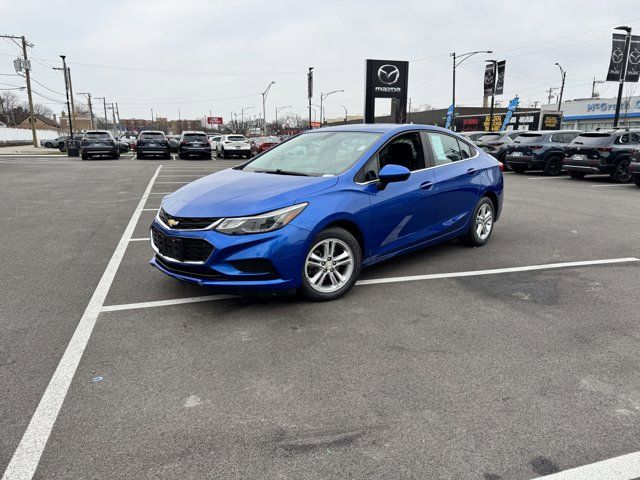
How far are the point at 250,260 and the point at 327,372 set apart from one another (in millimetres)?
1179

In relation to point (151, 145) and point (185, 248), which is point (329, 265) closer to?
point (185, 248)

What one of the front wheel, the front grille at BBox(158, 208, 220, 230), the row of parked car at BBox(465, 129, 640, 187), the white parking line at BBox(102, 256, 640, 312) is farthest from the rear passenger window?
the front wheel

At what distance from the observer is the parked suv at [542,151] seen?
57.4 feet

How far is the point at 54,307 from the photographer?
439 centimetres

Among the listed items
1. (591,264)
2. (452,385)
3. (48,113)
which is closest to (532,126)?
(591,264)

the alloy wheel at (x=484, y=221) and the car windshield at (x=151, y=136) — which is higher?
the car windshield at (x=151, y=136)

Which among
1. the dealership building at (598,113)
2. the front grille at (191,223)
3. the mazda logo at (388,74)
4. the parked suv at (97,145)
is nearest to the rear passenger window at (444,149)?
the front grille at (191,223)

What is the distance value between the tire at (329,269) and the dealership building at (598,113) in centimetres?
5158

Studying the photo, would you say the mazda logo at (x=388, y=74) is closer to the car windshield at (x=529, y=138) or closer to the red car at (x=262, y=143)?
the red car at (x=262, y=143)

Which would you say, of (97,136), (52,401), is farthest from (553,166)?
(97,136)

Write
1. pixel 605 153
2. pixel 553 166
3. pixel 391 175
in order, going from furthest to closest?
pixel 553 166 < pixel 605 153 < pixel 391 175

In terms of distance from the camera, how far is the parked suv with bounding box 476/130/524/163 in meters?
20.7

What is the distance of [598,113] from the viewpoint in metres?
54.3

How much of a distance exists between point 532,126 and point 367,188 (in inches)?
2162
